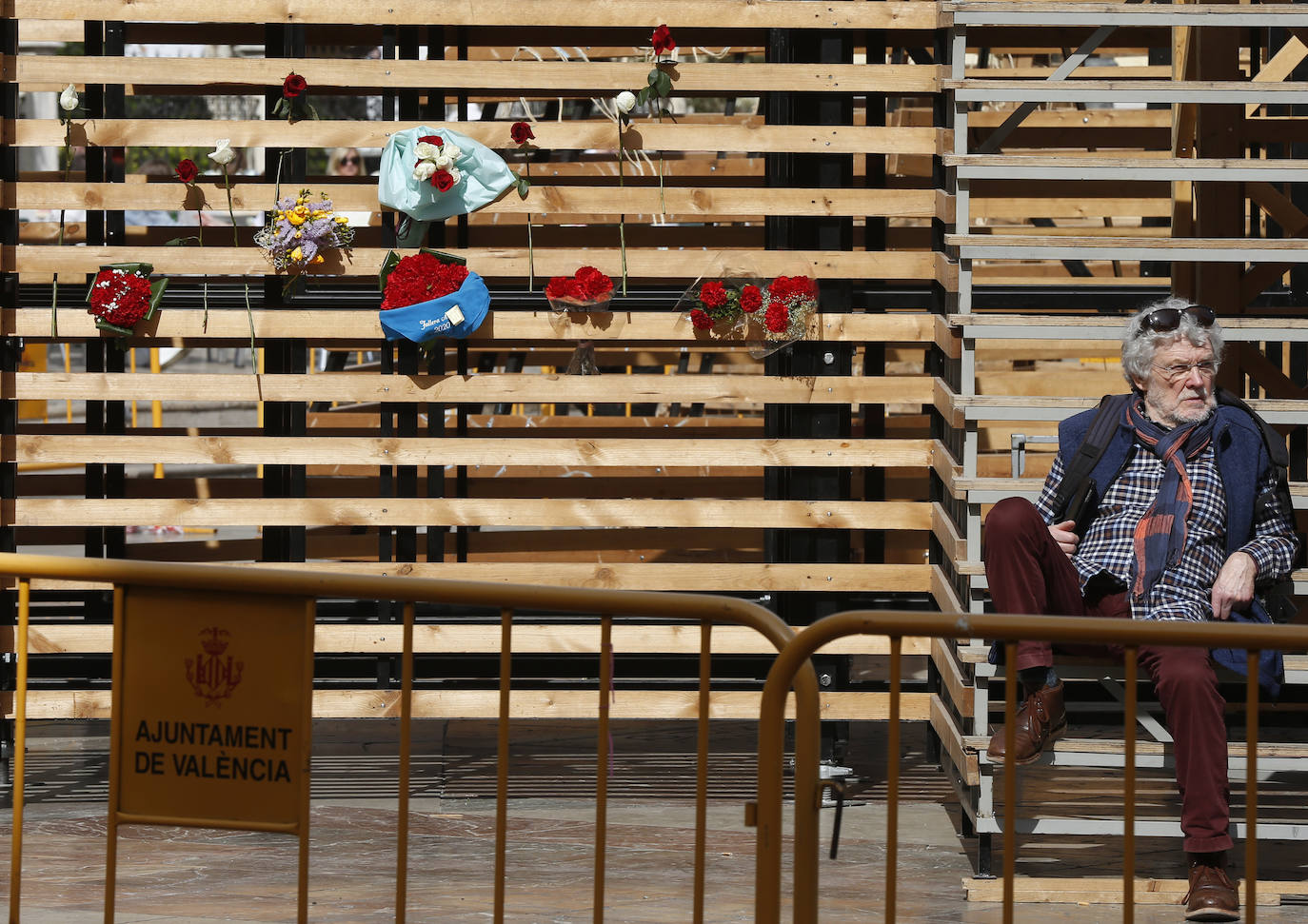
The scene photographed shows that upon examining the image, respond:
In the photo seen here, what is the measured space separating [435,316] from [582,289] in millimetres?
569

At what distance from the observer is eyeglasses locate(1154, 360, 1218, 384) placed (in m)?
5.57

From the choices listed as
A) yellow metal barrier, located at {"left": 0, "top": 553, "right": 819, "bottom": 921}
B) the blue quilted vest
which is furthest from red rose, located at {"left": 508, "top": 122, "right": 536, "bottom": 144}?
yellow metal barrier, located at {"left": 0, "top": 553, "right": 819, "bottom": 921}

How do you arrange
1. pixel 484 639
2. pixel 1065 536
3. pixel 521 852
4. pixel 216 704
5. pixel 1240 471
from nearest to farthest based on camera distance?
pixel 216 704
pixel 1240 471
pixel 1065 536
pixel 521 852
pixel 484 639

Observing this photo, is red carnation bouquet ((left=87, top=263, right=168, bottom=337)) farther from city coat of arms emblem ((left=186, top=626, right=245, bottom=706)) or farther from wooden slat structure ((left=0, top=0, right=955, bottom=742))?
city coat of arms emblem ((left=186, top=626, right=245, bottom=706))

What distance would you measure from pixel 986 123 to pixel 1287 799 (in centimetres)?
355

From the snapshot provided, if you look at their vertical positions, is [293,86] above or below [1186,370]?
above

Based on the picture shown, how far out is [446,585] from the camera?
12.6 feet

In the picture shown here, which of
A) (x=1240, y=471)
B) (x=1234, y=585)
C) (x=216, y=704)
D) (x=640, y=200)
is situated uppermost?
(x=640, y=200)

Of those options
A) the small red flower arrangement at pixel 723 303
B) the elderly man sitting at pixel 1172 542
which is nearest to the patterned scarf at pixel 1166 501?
the elderly man sitting at pixel 1172 542

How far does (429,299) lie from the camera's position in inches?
253

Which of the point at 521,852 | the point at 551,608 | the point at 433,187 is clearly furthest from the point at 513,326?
the point at 551,608

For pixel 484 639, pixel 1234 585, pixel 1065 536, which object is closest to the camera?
pixel 1234 585

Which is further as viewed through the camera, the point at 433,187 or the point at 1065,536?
the point at 433,187

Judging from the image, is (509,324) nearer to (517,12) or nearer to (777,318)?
(777,318)
